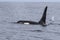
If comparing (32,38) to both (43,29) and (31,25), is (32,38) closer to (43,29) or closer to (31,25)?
(43,29)

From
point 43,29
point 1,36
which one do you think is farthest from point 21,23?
point 1,36

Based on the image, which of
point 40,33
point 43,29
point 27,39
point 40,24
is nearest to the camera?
point 27,39

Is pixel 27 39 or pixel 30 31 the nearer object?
pixel 27 39

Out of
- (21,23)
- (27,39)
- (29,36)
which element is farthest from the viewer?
(21,23)

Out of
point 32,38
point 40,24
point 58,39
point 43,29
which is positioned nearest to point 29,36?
point 32,38

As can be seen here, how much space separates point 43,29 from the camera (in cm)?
3500

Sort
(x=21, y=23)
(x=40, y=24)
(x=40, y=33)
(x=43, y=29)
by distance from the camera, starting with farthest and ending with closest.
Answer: (x=21, y=23) < (x=40, y=24) < (x=43, y=29) < (x=40, y=33)

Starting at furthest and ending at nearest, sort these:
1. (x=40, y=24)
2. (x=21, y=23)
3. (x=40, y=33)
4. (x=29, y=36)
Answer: (x=21, y=23) < (x=40, y=24) < (x=40, y=33) < (x=29, y=36)

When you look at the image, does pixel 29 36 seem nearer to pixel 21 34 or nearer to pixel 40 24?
pixel 21 34

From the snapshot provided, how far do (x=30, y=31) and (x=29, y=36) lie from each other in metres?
3.72

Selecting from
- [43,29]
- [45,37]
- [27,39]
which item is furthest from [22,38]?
[43,29]

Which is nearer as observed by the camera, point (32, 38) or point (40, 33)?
point (32, 38)

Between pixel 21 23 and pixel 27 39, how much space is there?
13.5m

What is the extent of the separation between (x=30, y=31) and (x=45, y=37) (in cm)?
439
